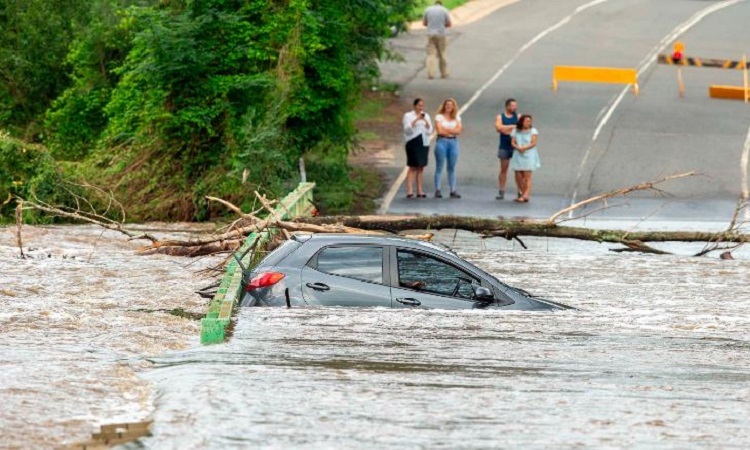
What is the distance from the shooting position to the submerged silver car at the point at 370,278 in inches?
606

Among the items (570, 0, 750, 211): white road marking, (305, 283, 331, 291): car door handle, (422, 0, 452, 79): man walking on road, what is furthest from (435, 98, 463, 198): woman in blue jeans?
(305, 283, 331, 291): car door handle

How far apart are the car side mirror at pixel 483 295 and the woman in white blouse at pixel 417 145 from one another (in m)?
14.3

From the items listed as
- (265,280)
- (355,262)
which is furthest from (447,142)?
(265,280)

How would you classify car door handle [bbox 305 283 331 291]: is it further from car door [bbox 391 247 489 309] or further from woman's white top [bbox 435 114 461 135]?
woman's white top [bbox 435 114 461 135]

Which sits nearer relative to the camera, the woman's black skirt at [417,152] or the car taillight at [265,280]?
the car taillight at [265,280]

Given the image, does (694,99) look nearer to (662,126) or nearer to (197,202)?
(662,126)

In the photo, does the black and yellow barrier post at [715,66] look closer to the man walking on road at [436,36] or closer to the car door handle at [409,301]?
the man walking on road at [436,36]

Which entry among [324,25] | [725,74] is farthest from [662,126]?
[324,25]

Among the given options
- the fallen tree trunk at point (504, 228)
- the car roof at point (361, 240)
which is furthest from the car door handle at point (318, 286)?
the fallen tree trunk at point (504, 228)

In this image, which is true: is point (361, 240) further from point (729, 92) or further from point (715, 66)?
point (715, 66)

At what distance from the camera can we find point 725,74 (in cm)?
4362

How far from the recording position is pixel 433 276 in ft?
51.7

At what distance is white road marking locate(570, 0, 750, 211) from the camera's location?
108ft

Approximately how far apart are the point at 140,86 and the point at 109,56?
166 inches
